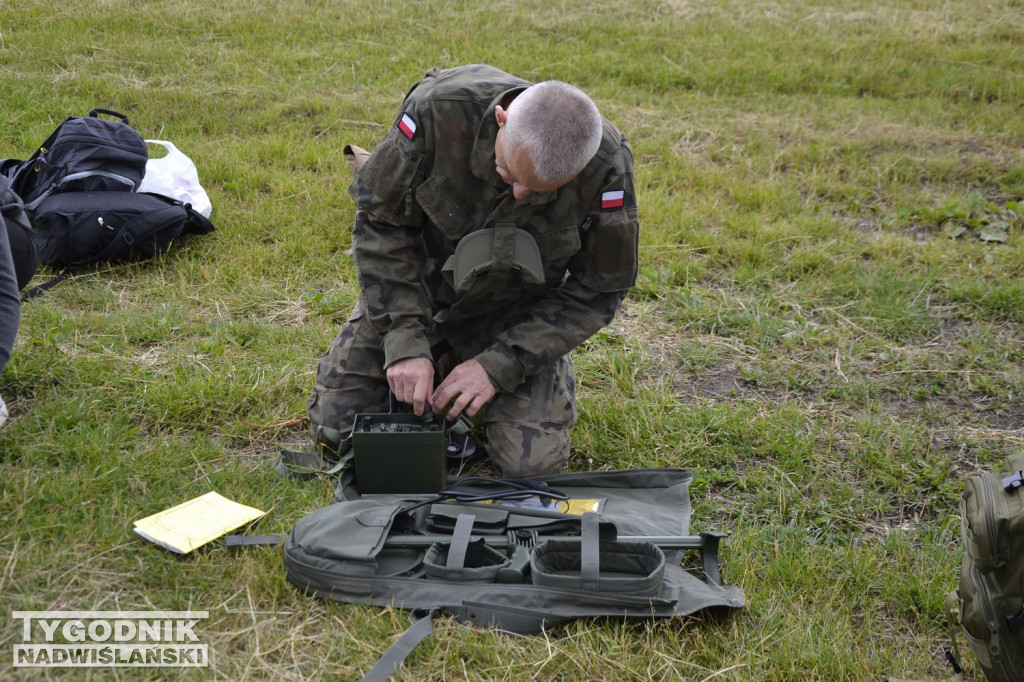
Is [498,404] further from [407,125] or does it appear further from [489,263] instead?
[407,125]

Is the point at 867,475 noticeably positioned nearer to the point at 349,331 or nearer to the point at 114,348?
the point at 349,331

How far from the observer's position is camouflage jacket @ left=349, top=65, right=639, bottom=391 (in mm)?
3512

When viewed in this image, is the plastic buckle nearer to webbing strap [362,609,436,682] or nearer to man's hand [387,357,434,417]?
webbing strap [362,609,436,682]

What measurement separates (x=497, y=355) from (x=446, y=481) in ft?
1.82

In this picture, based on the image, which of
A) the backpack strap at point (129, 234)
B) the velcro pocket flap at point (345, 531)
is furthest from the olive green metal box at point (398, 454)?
the backpack strap at point (129, 234)

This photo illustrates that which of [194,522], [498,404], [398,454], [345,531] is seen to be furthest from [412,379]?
[194,522]

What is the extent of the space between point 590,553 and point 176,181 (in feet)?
13.5

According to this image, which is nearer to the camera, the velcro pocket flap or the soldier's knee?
the velcro pocket flap

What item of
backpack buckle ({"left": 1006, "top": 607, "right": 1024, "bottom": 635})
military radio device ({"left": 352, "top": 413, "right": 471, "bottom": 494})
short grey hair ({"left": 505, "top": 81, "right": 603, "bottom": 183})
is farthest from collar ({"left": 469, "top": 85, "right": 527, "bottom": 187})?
backpack buckle ({"left": 1006, "top": 607, "right": 1024, "bottom": 635})

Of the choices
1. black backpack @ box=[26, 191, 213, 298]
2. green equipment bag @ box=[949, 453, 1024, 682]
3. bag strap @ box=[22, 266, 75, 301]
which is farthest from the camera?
black backpack @ box=[26, 191, 213, 298]

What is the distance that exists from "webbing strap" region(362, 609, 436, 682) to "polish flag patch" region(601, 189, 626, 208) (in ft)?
5.70

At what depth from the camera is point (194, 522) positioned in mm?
3189

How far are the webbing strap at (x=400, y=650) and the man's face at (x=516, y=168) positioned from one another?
150 centimetres

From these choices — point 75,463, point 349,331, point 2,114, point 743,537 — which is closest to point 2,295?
point 75,463
